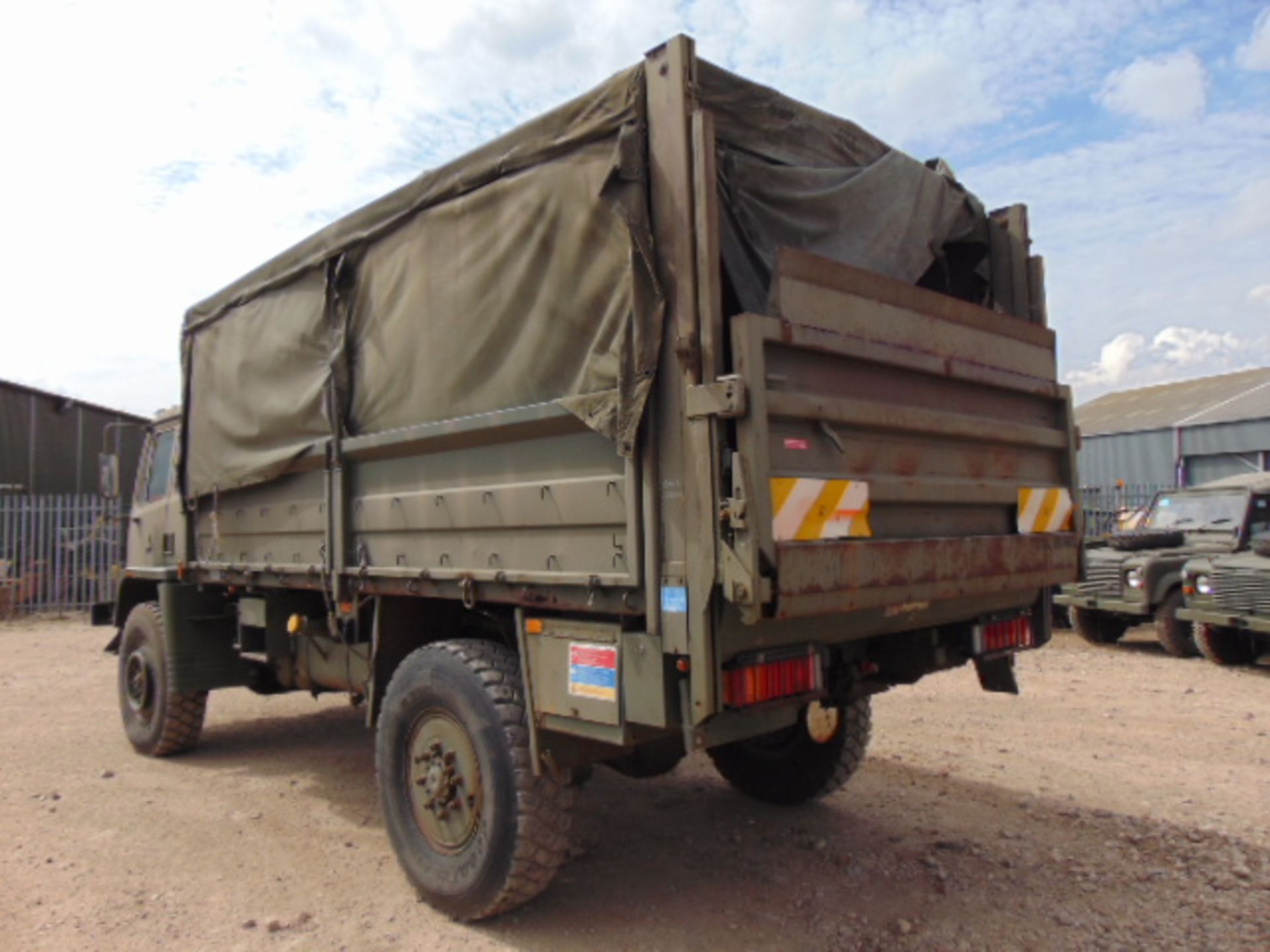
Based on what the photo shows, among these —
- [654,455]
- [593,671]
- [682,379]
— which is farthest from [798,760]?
[682,379]

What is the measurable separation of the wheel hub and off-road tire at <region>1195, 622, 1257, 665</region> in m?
9.62

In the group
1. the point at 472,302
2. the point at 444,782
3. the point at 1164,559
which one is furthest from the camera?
the point at 1164,559

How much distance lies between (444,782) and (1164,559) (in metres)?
9.40

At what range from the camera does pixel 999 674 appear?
14.6 ft

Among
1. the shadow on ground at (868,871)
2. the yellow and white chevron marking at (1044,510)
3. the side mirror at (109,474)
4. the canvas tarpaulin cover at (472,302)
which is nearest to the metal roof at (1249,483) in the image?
the shadow on ground at (868,871)

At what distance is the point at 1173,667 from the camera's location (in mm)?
9695

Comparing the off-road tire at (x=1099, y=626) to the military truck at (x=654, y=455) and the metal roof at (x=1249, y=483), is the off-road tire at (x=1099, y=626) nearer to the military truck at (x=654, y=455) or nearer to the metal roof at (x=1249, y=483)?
the metal roof at (x=1249, y=483)

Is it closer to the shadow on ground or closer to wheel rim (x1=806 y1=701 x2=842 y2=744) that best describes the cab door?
the shadow on ground

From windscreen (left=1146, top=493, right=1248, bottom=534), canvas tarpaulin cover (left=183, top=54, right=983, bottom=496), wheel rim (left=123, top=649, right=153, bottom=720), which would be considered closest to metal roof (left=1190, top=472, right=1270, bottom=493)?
windscreen (left=1146, top=493, right=1248, bottom=534)

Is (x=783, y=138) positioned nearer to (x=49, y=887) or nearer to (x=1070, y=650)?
(x=49, y=887)

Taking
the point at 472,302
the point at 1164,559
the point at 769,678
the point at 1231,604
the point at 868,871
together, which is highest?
the point at 472,302

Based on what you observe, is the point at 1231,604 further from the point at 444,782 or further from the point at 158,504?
the point at 158,504

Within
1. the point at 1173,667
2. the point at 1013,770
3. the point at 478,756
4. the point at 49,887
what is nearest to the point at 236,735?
the point at 49,887

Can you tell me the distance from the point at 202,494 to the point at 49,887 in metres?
2.70
